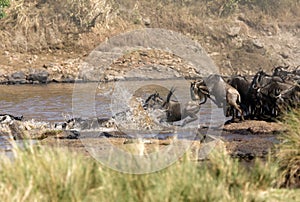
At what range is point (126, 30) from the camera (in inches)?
1531

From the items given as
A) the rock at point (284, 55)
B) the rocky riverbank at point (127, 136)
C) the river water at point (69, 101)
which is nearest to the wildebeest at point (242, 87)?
the river water at point (69, 101)

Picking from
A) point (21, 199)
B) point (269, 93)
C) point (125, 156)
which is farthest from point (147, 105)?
point (21, 199)

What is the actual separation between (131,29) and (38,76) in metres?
8.24

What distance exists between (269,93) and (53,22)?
25.6 meters

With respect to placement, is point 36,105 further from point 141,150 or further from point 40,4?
point 40,4

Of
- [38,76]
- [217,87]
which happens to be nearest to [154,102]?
[217,87]

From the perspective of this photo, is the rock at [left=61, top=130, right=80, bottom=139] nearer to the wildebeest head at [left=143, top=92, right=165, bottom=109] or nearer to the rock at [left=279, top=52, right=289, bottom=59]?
the wildebeest head at [left=143, top=92, right=165, bottom=109]

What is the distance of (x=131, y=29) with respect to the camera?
128ft

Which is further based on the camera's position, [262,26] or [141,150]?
[262,26]

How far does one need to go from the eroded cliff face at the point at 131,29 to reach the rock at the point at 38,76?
12.3 inches

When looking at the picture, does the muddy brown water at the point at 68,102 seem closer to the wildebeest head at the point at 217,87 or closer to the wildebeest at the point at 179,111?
the wildebeest at the point at 179,111

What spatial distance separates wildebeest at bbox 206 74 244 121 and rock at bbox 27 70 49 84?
19.4m

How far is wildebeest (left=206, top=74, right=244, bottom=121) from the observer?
48.4ft

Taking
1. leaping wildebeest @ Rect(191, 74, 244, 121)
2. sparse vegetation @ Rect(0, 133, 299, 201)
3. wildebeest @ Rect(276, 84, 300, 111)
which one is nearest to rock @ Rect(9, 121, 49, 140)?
leaping wildebeest @ Rect(191, 74, 244, 121)
